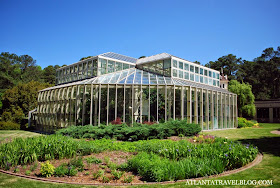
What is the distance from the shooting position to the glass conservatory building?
18.0 meters

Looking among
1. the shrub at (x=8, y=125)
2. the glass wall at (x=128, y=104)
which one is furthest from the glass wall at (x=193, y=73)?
the shrub at (x=8, y=125)

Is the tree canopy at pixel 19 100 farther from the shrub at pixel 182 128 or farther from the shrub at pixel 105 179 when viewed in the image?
the shrub at pixel 105 179

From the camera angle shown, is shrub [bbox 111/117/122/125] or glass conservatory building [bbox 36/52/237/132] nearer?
shrub [bbox 111/117/122/125]

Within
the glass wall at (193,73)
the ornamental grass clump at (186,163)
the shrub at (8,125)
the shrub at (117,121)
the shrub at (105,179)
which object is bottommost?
the shrub at (8,125)

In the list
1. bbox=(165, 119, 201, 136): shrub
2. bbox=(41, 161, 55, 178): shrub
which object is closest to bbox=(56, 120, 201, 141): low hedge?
bbox=(165, 119, 201, 136): shrub

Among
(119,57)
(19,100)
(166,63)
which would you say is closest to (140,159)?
(166,63)

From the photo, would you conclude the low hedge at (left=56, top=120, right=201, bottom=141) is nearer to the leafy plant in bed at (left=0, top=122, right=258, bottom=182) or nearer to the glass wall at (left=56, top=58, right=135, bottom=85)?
the leafy plant in bed at (left=0, top=122, right=258, bottom=182)

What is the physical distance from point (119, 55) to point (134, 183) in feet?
72.9

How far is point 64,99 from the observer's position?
67.3ft

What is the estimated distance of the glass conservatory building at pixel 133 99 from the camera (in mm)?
18047

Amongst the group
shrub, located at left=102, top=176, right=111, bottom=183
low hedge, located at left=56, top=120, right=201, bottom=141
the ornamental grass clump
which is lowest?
shrub, located at left=102, top=176, right=111, bottom=183

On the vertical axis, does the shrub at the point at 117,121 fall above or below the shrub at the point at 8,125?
above

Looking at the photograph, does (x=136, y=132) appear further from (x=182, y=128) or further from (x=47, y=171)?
(x=47, y=171)

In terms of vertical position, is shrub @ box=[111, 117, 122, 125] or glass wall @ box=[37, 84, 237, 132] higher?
glass wall @ box=[37, 84, 237, 132]
